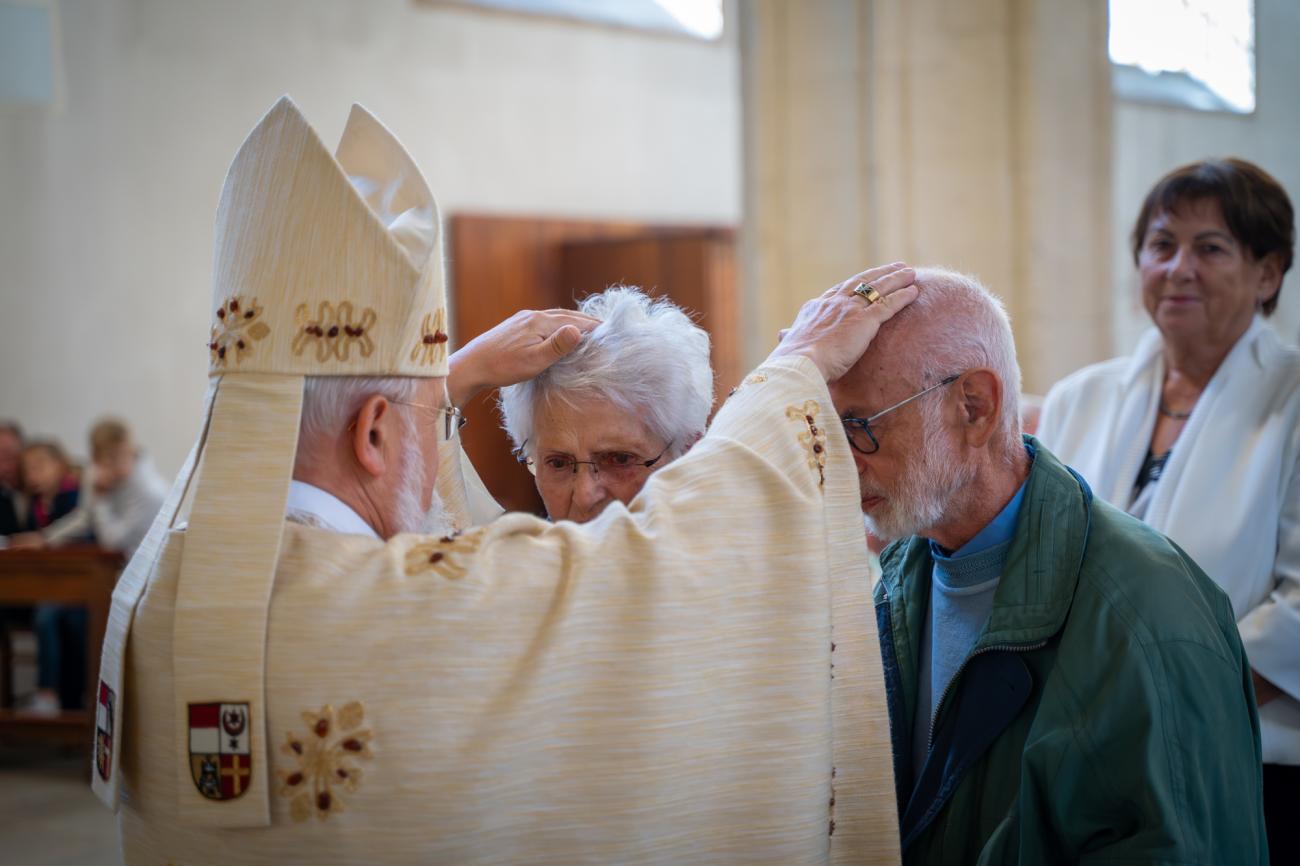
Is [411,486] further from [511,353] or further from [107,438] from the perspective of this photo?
[107,438]

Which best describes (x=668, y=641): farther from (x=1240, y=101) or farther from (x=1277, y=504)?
(x=1240, y=101)

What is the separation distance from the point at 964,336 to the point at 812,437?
0.41 m

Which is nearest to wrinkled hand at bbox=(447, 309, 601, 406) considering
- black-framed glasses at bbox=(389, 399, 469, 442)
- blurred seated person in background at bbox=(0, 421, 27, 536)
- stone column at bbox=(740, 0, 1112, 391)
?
black-framed glasses at bbox=(389, 399, 469, 442)

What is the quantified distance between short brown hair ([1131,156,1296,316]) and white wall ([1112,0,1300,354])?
4.10 ft

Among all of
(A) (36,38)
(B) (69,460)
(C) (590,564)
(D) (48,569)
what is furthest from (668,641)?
(A) (36,38)

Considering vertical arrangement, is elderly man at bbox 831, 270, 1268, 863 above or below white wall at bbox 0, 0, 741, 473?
below

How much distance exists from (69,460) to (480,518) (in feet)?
24.9

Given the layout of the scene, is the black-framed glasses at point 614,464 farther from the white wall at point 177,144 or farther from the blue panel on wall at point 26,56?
the blue panel on wall at point 26,56

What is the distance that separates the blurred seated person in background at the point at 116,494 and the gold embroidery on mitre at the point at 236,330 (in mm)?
6402

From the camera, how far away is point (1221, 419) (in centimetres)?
290

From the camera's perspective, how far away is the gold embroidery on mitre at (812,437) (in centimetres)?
166

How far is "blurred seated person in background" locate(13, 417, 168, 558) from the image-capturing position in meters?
7.57

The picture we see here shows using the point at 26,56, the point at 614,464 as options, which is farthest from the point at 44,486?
the point at 614,464

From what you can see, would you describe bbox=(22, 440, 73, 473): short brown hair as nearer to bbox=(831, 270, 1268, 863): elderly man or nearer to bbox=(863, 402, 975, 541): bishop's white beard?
bbox=(831, 270, 1268, 863): elderly man
